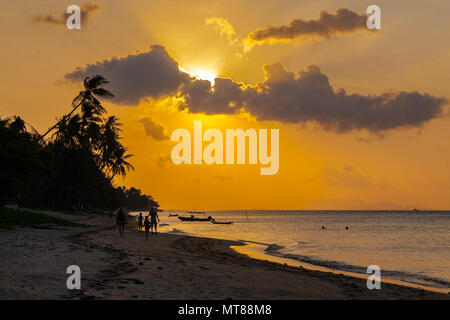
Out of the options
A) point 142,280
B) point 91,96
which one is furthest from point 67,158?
point 142,280

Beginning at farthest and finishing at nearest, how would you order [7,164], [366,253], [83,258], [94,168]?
[94,168] < [366,253] < [7,164] < [83,258]

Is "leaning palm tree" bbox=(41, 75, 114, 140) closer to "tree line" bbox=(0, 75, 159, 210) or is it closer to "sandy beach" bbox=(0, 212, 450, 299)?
"tree line" bbox=(0, 75, 159, 210)

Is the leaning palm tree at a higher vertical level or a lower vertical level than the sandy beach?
higher

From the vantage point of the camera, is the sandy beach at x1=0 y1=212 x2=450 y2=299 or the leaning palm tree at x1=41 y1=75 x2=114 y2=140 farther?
the leaning palm tree at x1=41 y1=75 x2=114 y2=140

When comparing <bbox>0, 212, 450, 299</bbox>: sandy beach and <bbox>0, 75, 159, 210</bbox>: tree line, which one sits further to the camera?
<bbox>0, 75, 159, 210</bbox>: tree line

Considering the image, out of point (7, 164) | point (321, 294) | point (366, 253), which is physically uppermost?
point (7, 164)

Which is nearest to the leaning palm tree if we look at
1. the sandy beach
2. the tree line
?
the tree line

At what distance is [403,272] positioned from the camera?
28.7m

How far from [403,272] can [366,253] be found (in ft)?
46.4

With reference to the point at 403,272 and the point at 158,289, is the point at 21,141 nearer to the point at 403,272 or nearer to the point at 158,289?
the point at 158,289

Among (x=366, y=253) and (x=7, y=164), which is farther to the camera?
(x=366, y=253)
